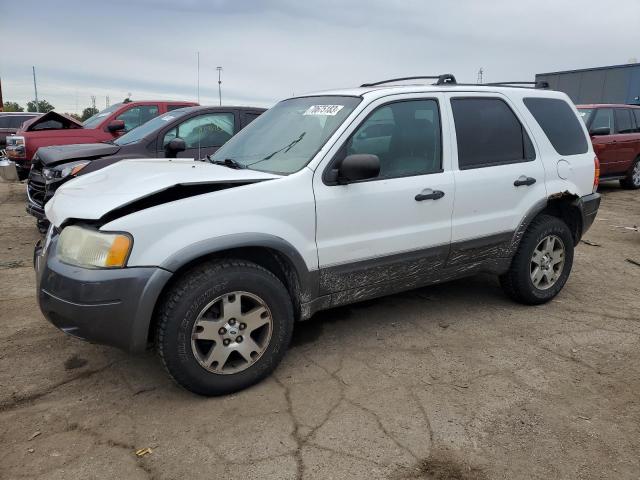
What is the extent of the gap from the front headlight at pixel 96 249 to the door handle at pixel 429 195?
189 centimetres

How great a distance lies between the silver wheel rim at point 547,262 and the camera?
4.30 metres

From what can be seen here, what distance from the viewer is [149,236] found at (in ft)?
8.64

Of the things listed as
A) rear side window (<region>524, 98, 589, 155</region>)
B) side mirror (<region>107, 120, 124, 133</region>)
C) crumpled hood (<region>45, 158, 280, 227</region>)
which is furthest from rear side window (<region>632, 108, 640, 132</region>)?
crumpled hood (<region>45, 158, 280, 227</region>)

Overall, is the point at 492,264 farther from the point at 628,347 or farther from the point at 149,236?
the point at 149,236

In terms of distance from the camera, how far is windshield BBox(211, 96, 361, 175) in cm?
329

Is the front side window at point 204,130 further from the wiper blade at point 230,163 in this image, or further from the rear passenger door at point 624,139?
the rear passenger door at point 624,139

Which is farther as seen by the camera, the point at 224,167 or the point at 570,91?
the point at 570,91

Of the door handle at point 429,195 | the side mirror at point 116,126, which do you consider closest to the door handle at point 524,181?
the door handle at point 429,195

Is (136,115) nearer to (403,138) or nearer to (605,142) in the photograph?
(403,138)

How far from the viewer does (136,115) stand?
9180mm

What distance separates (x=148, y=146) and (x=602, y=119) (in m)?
9.10

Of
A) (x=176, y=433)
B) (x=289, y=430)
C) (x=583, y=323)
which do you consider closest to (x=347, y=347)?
(x=289, y=430)

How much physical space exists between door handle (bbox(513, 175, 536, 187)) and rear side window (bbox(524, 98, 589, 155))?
465 millimetres

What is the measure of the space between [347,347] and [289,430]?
1044mm
